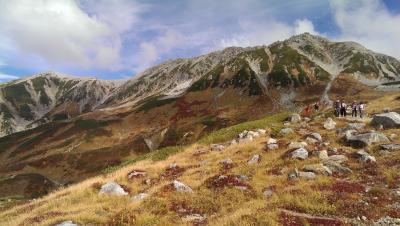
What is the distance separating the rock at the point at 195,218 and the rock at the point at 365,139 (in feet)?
53.3

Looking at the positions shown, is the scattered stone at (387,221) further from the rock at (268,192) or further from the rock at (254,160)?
the rock at (254,160)

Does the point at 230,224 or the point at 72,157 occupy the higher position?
the point at 230,224

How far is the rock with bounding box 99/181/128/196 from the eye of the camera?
25.3m

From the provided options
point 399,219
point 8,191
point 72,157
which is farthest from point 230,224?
point 72,157

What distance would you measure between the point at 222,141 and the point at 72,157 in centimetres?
10528

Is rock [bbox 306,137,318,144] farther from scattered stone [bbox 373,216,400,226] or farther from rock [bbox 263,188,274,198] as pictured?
scattered stone [bbox 373,216,400,226]

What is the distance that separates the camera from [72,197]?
25.6 meters

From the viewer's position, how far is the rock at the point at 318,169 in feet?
77.2

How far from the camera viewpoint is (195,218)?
62.1 feet

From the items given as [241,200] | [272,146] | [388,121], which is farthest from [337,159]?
[388,121]

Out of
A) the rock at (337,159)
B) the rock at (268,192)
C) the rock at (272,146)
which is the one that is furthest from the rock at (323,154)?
the rock at (268,192)

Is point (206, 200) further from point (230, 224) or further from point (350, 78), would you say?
point (350, 78)

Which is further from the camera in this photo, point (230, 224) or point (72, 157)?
point (72, 157)

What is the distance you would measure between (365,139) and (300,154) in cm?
608
